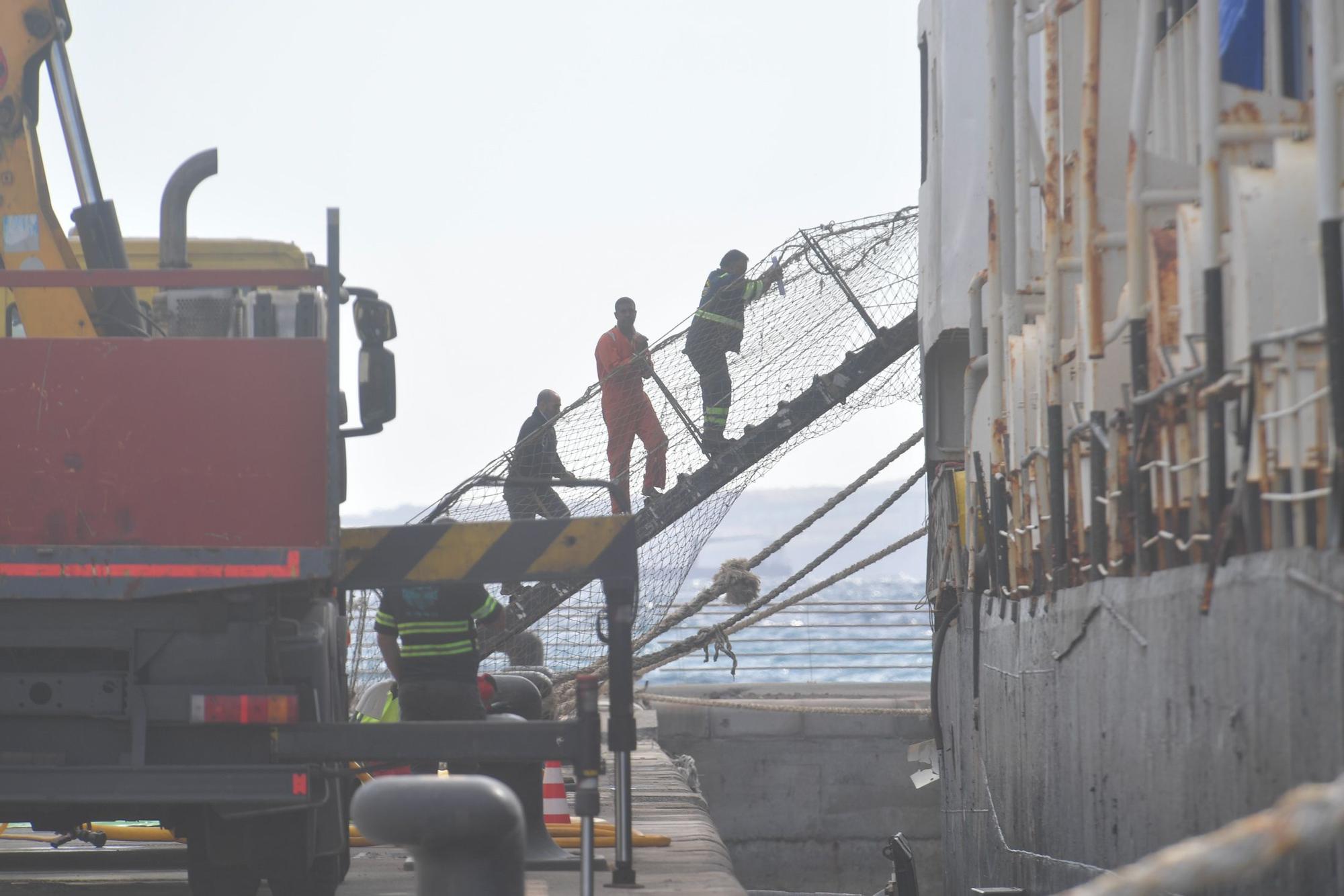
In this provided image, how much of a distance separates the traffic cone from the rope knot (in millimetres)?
5082

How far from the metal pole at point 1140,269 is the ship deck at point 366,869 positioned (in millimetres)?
2659

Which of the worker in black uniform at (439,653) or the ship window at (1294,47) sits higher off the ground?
the ship window at (1294,47)

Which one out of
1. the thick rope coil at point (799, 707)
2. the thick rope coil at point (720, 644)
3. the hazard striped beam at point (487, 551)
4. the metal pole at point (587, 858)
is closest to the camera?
the metal pole at point (587, 858)

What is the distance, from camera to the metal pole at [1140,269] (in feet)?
18.4

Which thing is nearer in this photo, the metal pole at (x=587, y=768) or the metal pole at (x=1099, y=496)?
the metal pole at (x=587, y=768)

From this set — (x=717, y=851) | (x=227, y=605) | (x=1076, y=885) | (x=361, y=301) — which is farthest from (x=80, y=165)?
(x=1076, y=885)

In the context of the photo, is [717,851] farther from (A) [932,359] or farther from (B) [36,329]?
(A) [932,359]

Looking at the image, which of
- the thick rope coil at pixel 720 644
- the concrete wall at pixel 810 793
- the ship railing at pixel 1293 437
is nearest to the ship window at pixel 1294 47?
the ship railing at pixel 1293 437

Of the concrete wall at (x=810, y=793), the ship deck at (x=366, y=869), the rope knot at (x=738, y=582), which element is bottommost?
A: the concrete wall at (x=810, y=793)

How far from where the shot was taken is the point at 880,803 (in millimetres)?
17391

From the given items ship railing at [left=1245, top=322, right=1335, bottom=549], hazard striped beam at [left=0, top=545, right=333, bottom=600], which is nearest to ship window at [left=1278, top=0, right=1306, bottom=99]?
ship railing at [left=1245, top=322, right=1335, bottom=549]

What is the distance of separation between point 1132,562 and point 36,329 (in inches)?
185

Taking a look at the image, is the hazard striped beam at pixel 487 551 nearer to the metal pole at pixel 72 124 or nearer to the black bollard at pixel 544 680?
the metal pole at pixel 72 124

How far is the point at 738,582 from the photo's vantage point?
14.7 m
